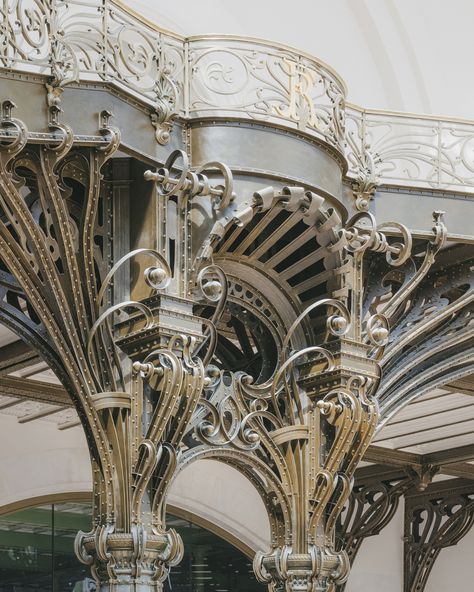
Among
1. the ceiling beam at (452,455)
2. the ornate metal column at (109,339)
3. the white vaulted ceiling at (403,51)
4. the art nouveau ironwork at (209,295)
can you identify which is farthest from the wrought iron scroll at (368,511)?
the ornate metal column at (109,339)

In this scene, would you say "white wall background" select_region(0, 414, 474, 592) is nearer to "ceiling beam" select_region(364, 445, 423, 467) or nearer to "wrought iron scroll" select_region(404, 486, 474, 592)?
"wrought iron scroll" select_region(404, 486, 474, 592)

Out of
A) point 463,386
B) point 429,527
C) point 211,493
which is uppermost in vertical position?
point 463,386

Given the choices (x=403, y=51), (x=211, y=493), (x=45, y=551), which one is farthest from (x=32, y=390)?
(x=403, y=51)

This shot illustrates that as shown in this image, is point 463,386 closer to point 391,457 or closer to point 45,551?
point 391,457

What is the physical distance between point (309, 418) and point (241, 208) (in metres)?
1.82

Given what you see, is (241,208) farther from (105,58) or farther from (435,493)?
(435,493)

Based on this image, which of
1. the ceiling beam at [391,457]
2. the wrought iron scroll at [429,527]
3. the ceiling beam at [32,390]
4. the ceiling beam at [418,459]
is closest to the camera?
the ceiling beam at [32,390]

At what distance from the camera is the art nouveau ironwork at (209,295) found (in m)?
9.46

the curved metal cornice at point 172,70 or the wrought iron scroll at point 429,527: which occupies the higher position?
the curved metal cornice at point 172,70

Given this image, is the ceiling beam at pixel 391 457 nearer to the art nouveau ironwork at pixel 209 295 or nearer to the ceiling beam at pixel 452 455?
the ceiling beam at pixel 452 455

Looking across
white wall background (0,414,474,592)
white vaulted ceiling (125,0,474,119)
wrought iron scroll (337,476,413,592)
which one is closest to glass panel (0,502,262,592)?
white wall background (0,414,474,592)

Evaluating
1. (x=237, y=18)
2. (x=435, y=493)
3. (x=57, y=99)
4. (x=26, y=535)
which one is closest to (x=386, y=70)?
(x=237, y=18)

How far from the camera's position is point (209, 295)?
995cm

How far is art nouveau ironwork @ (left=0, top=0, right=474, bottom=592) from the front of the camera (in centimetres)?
946
